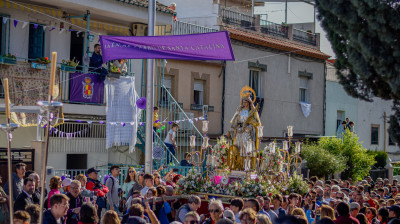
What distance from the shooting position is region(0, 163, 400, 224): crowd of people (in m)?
7.41

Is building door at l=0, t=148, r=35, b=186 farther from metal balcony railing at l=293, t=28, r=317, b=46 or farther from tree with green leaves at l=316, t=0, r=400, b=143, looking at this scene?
metal balcony railing at l=293, t=28, r=317, b=46

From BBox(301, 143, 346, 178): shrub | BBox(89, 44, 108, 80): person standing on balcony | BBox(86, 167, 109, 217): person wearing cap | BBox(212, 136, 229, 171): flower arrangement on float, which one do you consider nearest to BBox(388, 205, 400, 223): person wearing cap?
BBox(212, 136, 229, 171): flower arrangement on float

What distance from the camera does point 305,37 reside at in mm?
30844

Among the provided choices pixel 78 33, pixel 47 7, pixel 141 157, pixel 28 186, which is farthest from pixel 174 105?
pixel 28 186

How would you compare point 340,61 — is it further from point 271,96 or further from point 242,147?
point 271,96

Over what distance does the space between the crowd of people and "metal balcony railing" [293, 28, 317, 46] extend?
57.0ft

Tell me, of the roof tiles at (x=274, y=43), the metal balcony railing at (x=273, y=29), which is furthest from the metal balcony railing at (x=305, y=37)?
the metal balcony railing at (x=273, y=29)

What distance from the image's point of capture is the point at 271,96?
90.1 ft

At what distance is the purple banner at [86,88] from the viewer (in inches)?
680

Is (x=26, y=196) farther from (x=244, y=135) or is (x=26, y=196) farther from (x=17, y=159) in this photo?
(x=244, y=135)

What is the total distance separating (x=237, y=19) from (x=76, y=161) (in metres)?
10.9

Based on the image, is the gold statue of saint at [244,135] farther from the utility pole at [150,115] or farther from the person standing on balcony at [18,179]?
the person standing on balcony at [18,179]

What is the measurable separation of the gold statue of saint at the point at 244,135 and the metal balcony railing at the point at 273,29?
1426 cm

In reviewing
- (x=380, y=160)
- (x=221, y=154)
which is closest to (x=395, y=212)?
(x=221, y=154)
